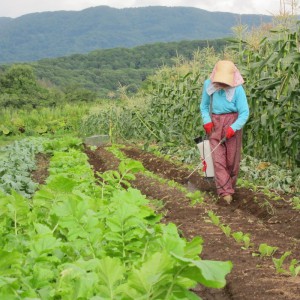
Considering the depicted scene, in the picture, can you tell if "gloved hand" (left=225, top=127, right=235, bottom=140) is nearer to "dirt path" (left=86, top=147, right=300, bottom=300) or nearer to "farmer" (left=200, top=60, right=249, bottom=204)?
"farmer" (left=200, top=60, right=249, bottom=204)

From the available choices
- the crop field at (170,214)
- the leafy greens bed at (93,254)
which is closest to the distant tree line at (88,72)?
the crop field at (170,214)

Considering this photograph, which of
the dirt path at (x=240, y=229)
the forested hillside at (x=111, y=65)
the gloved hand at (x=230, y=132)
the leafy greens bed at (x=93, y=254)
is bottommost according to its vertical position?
the forested hillside at (x=111, y=65)

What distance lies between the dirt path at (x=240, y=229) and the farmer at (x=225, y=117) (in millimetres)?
317

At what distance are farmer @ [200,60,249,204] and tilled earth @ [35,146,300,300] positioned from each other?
316mm

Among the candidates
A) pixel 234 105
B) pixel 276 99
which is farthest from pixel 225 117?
pixel 276 99

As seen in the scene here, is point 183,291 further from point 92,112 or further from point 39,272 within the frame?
point 92,112

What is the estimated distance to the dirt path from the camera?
12.8ft

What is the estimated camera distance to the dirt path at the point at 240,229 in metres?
3.90

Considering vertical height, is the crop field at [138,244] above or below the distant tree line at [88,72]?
above

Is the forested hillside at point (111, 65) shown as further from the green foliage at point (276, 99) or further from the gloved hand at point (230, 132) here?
the gloved hand at point (230, 132)

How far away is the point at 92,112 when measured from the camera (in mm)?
25906

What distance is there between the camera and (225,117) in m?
7.77

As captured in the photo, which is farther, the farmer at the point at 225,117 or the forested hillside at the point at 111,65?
the forested hillside at the point at 111,65

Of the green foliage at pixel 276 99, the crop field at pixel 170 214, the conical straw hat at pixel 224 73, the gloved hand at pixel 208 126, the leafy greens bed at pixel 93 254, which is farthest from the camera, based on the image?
the green foliage at pixel 276 99
